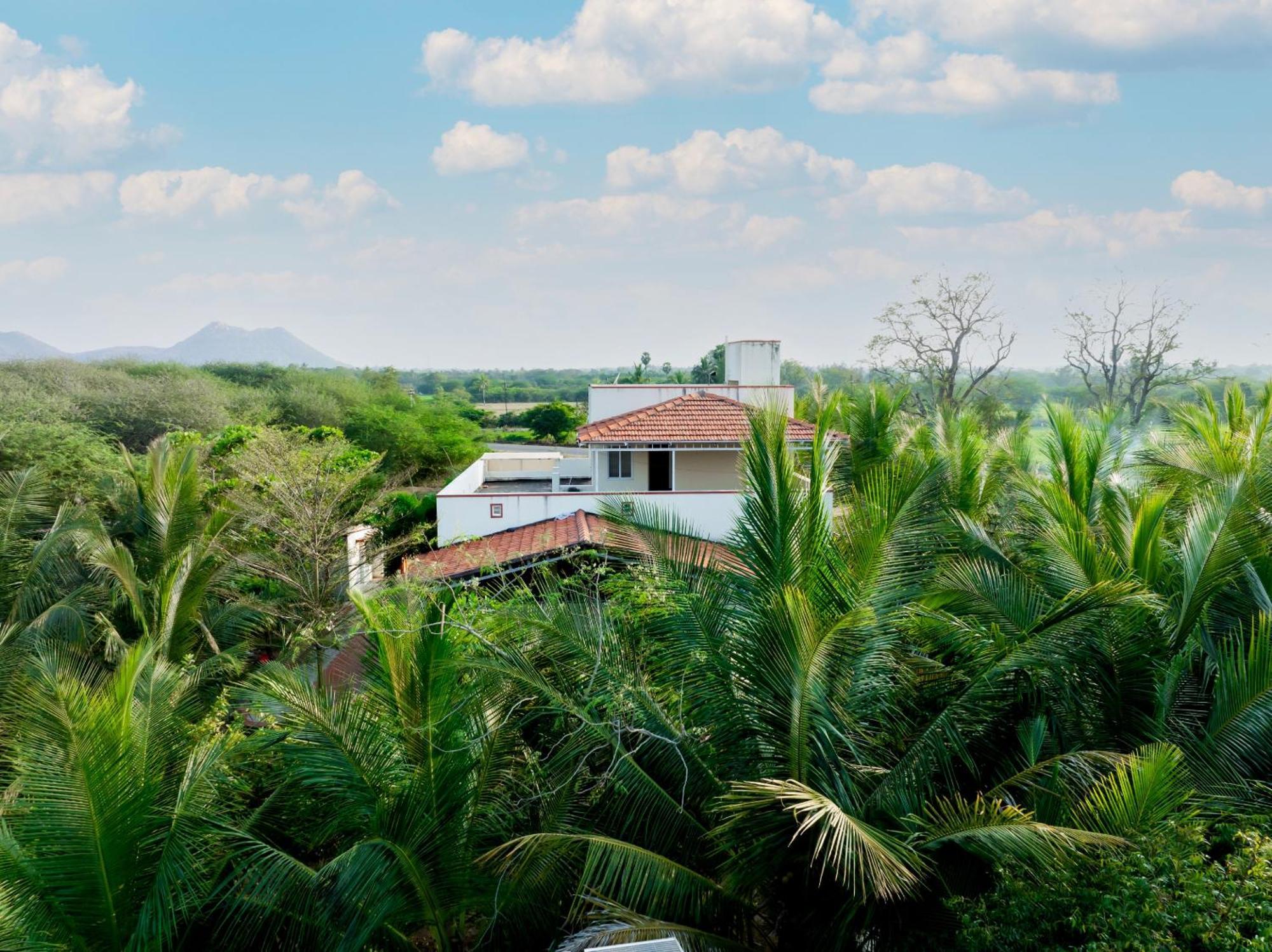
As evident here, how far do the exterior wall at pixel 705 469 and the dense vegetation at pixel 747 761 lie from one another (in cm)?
1225

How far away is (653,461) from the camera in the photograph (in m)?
22.3

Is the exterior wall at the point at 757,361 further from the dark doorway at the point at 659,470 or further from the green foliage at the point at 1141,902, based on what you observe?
the green foliage at the point at 1141,902

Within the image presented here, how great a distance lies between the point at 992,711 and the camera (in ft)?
22.9

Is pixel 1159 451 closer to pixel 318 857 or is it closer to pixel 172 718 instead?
pixel 318 857

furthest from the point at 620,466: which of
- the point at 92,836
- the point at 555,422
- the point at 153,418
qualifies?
the point at 555,422

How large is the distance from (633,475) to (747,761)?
15628 mm

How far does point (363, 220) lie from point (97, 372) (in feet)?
167

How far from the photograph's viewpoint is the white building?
18.3m

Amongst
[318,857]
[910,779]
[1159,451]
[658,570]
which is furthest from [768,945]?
[1159,451]

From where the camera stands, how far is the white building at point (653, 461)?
1828 centimetres

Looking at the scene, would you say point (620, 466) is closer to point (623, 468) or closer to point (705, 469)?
point (623, 468)

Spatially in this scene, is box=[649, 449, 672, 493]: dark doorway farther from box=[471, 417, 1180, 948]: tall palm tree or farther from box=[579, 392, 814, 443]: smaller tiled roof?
box=[471, 417, 1180, 948]: tall palm tree

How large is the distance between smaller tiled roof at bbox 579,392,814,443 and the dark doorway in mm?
1086

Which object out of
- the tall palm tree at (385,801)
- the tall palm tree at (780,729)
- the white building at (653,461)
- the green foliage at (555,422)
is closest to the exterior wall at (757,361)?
the white building at (653,461)
